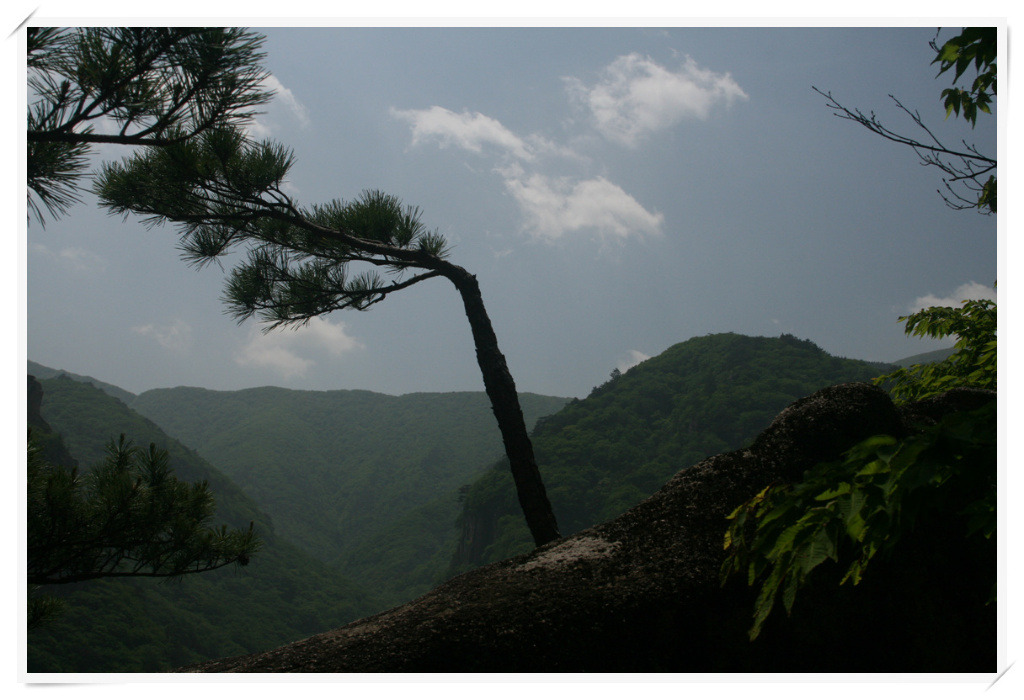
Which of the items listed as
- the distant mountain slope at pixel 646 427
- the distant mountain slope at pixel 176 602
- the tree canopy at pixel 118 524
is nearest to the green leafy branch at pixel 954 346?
the tree canopy at pixel 118 524

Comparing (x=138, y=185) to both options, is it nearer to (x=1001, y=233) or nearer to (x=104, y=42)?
(x=104, y=42)

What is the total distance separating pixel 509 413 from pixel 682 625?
253 centimetres

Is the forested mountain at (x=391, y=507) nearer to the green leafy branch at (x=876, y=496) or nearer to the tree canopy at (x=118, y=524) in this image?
the tree canopy at (x=118, y=524)

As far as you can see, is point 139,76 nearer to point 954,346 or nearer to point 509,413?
point 509,413

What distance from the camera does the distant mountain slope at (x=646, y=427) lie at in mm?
27062

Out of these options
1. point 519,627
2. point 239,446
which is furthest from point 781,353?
point 239,446

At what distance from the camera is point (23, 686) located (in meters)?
Result: 1.97

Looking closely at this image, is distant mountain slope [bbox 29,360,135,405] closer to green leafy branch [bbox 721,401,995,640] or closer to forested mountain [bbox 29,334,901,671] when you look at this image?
forested mountain [bbox 29,334,901,671]

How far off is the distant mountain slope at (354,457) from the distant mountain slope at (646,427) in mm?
13388

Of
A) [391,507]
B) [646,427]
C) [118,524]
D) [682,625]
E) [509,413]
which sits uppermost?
[646,427]

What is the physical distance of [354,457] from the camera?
66375 mm

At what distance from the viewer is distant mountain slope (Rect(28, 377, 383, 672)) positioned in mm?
18942

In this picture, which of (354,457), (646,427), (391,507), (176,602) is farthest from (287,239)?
(354,457)

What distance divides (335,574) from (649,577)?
4191 cm
